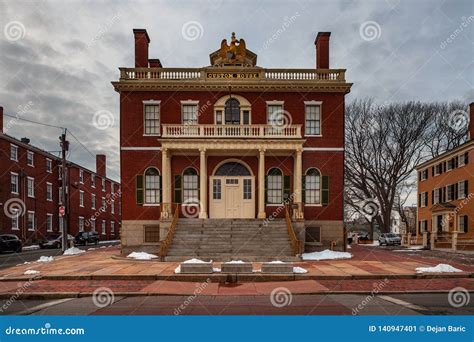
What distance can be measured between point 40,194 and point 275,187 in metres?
29.2

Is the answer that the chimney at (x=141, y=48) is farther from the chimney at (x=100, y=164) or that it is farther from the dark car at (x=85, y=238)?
the chimney at (x=100, y=164)

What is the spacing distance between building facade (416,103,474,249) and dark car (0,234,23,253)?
112 feet

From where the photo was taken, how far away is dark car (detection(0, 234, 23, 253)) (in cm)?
2950

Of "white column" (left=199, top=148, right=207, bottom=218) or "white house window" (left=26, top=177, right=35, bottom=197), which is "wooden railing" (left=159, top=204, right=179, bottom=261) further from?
"white house window" (left=26, top=177, right=35, bottom=197)

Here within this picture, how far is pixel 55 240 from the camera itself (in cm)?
3666

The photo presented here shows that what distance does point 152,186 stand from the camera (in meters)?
23.5

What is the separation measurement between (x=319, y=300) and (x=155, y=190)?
604 inches

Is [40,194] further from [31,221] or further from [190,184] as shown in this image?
[190,184]

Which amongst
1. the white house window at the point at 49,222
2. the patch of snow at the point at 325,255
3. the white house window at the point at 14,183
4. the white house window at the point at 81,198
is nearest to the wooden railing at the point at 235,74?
the patch of snow at the point at 325,255

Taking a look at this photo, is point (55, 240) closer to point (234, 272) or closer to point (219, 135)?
point (219, 135)

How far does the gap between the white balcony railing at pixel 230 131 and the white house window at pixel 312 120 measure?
4.53 feet

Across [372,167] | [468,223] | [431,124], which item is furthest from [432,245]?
[431,124]

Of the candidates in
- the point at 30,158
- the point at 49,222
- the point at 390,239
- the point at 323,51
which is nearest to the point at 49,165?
the point at 30,158

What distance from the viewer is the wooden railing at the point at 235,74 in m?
23.7
